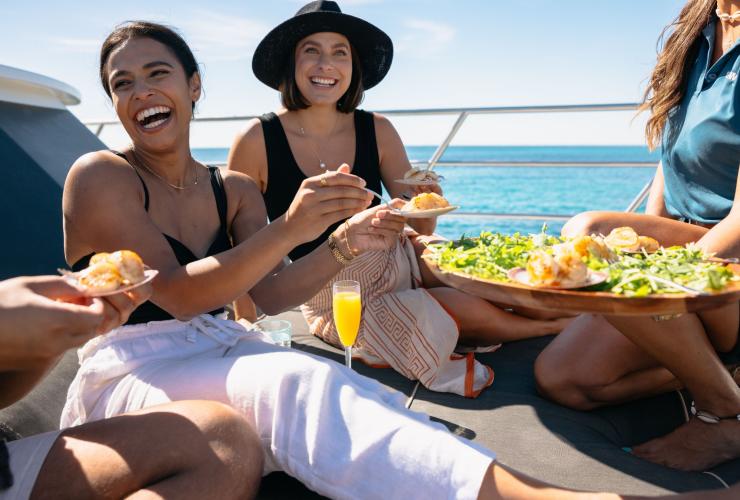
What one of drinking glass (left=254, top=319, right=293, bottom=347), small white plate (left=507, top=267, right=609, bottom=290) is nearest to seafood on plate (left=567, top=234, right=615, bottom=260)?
small white plate (left=507, top=267, right=609, bottom=290)

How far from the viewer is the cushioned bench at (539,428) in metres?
1.67

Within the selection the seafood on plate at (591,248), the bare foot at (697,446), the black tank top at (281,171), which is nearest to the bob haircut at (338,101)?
the black tank top at (281,171)

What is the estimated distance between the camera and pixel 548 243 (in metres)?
1.73

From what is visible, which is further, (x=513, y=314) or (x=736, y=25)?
(x=513, y=314)

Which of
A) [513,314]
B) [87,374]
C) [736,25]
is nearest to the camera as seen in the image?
[87,374]

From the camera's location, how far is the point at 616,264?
4.68 ft

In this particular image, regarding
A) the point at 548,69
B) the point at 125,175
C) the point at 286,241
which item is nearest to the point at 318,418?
the point at 286,241

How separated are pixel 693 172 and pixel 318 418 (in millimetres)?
1668

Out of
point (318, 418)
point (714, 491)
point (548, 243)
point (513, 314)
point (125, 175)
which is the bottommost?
point (513, 314)

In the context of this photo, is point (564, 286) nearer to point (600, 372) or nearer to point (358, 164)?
point (600, 372)

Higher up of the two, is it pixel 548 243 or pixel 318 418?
pixel 548 243

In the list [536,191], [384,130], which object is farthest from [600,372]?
[536,191]

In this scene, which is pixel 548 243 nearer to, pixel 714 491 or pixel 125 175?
pixel 714 491

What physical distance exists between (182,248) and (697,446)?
1659 mm
